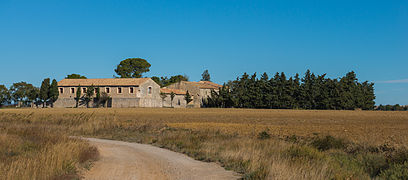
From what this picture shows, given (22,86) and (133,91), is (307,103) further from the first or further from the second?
(22,86)

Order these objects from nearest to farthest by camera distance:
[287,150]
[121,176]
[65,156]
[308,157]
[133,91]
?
1. [121,176]
2. [65,156]
3. [308,157]
4. [287,150]
5. [133,91]

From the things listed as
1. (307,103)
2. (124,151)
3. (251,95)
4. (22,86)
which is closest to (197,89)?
(251,95)

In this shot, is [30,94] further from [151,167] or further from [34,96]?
[151,167]

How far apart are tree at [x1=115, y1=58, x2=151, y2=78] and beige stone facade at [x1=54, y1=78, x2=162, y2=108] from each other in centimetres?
3438

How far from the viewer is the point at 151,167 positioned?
12.9 meters

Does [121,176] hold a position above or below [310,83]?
below

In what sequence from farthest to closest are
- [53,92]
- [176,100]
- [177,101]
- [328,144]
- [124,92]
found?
1. [177,101]
2. [176,100]
3. [53,92]
4. [124,92]
5. [328,144]

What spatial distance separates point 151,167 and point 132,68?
5045 inches

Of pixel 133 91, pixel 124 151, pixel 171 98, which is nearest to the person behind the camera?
pixel 124 151

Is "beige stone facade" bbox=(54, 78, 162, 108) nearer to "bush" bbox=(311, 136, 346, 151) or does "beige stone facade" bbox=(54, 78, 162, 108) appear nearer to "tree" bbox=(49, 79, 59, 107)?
"tree" bbox=(49, 79, 59, 107)

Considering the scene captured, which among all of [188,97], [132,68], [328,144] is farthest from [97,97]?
[328,144]

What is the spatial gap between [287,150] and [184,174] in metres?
5.43

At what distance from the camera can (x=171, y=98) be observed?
4117 inches

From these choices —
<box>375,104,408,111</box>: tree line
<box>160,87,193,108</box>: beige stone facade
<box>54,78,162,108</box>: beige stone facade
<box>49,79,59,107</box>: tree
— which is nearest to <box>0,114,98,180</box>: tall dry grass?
<box>54,78,162,108</box>: beige stone facade
